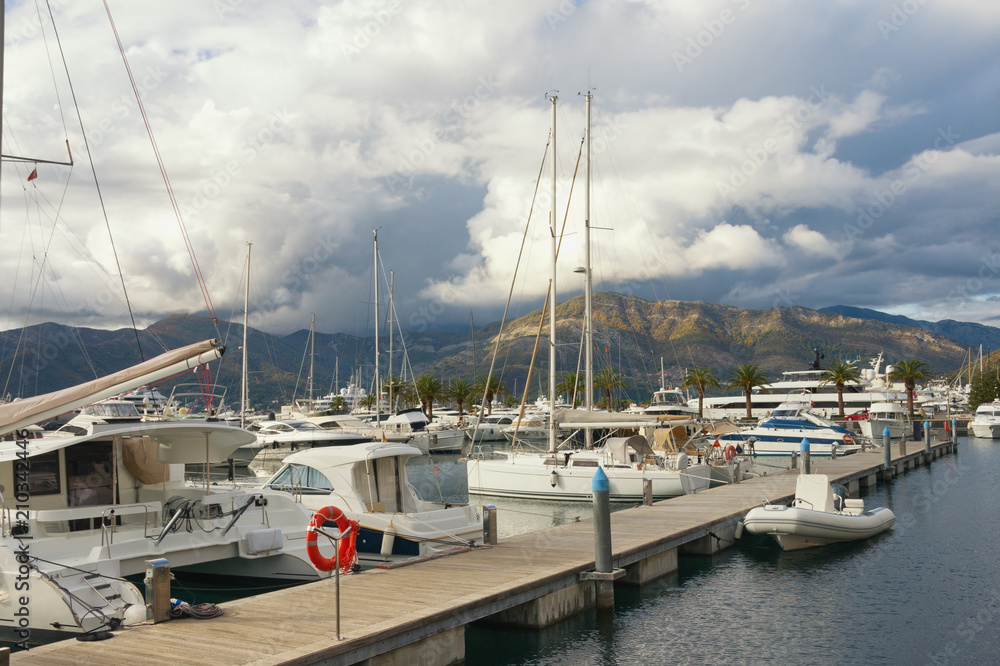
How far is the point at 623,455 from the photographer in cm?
2891

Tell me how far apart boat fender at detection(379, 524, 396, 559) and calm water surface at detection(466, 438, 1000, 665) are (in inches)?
113

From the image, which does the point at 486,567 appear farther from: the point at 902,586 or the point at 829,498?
the point at 829,498

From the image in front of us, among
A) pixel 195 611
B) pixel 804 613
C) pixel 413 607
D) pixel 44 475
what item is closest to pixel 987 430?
pixel 804 613

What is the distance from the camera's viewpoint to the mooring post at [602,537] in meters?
14.0

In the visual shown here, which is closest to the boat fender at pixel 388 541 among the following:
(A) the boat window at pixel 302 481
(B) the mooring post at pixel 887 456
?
(A) the boat window at pixel 302 481

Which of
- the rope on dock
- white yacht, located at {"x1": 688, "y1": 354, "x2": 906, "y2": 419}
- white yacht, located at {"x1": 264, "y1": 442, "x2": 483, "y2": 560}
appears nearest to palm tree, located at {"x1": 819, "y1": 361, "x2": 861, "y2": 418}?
white yacht, located at {"x1": 688, "y1": 354, "x2": 906, "y2": 419}

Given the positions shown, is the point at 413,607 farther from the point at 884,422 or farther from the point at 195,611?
the point at 884,422

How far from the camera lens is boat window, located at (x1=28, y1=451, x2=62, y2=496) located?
1424 centimetres

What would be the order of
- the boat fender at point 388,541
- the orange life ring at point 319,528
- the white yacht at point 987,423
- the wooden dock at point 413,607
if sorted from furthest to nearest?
1. the white yacht at point 987,423
2. the boat fender at point 388,541
3. the orange life ring at point 319,528
4. the wooden dock at point 413,607

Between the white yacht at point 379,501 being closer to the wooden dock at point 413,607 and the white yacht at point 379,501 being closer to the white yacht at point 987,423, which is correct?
the wooden dock at point 413,607

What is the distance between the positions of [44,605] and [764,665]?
1092cm

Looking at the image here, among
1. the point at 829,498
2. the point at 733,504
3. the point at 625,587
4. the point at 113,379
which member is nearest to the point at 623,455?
the point at 733,504

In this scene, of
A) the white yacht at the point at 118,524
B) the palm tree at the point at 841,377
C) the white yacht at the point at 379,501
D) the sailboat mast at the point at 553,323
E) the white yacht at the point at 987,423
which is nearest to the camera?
the white yacht at the point at 118,524

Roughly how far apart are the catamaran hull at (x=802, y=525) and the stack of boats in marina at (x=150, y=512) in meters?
7.39
